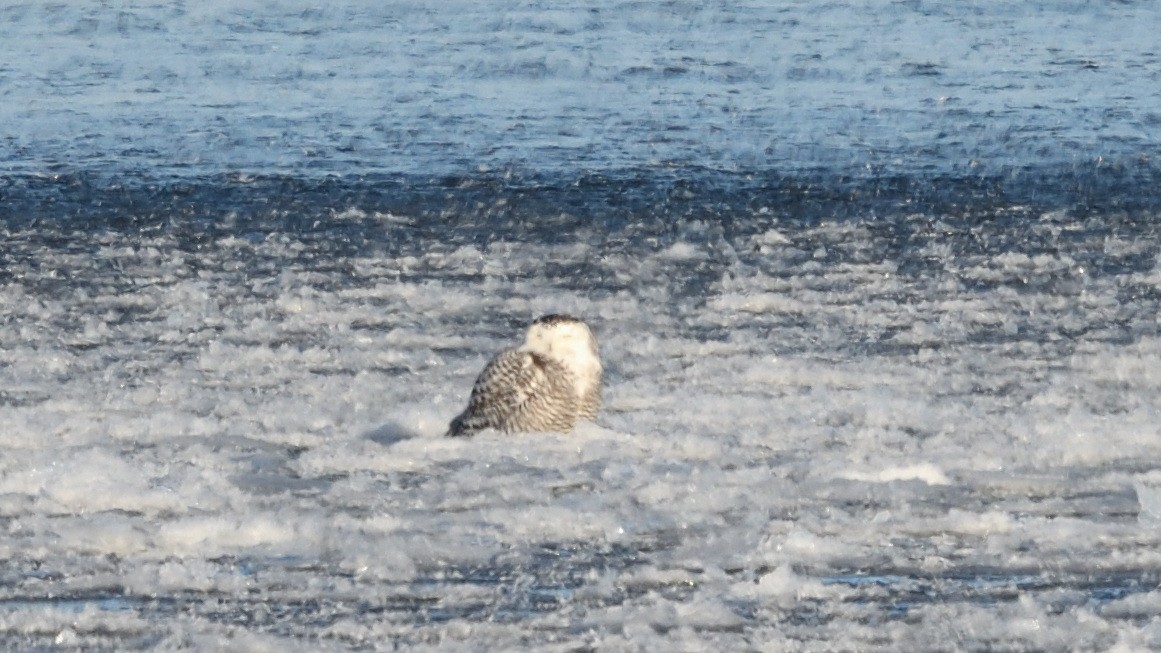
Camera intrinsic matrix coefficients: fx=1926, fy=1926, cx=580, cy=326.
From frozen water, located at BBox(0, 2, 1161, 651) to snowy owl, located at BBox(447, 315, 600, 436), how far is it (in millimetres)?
137

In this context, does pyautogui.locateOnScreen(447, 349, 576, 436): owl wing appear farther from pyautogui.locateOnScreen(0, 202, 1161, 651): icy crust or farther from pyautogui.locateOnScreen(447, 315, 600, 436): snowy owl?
pyautogui.locateOnScreen(0, 202, 1161, 651): icy crust

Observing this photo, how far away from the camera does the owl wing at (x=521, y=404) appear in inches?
282

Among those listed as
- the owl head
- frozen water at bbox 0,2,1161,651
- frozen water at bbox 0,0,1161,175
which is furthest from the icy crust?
frozen water at bbox 0,0,1161,175

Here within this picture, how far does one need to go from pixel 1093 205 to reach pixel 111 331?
20.9ft

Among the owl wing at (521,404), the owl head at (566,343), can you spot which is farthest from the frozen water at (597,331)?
the owl head at (566,343)

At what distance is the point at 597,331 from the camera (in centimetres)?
921

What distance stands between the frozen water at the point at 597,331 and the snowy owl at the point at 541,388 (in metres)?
0.14

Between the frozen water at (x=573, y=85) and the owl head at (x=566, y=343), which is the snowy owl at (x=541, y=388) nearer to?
the owl head at (x=566, y=343)

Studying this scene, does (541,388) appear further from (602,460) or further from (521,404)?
(602,460)

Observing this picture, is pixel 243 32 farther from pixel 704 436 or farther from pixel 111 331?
pixel 704 436

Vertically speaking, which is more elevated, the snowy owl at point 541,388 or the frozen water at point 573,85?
the snowy owl at point 541,388

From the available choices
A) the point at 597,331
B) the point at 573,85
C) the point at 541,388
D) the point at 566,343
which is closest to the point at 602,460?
the point at 541,388

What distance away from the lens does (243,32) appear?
62.2ft

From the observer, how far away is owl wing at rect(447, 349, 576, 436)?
716cm
